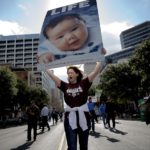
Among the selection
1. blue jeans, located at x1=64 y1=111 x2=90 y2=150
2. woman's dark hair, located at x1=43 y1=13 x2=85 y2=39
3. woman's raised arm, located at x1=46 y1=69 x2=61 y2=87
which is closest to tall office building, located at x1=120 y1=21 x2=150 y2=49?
woman's dark hair, located at x1=43 y1=13 x2=85 y2=39

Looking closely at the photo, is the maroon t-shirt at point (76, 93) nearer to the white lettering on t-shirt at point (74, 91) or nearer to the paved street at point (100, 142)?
the white lettering on t-shirt at point (74, 91)

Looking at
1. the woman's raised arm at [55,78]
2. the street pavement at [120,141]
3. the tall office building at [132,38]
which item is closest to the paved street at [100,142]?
the street pavement at [120,141]

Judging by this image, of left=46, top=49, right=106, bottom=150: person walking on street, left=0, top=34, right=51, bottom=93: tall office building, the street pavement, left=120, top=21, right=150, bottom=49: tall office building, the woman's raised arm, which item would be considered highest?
left=120, top=21, right=150, bottom=49: tall office building

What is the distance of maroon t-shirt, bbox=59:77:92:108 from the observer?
4.83 m

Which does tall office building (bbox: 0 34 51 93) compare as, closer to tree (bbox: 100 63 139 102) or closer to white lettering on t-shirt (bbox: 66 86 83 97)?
tree (bbox: 100 63 139 102)

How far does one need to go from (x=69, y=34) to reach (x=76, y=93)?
4.14ft

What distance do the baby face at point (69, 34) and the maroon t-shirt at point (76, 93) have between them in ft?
2.38

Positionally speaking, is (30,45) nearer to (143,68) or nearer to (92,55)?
(143,68)

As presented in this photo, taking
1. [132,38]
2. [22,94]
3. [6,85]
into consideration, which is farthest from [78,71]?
[132,38]

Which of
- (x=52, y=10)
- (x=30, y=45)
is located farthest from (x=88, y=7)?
(x=30, y=45)

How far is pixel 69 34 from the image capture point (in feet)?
18.3

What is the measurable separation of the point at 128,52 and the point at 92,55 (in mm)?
163818

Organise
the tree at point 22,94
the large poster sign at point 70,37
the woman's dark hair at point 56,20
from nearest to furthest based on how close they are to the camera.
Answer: the large poster sign at point 70,37 < the woman's dark hair at point 56,20 < the tree at point 22,94

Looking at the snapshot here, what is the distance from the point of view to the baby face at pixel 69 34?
5445 millimetres
